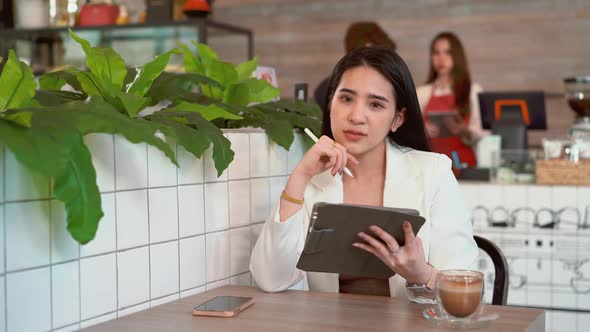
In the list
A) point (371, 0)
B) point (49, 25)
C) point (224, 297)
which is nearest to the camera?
point (224, 297)

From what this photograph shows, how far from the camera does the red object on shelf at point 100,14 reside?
517 centimetres

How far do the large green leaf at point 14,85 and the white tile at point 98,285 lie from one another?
0.33 m

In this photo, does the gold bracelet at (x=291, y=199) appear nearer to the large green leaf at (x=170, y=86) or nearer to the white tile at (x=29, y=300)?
the large green leaf at (x=170, y=86)

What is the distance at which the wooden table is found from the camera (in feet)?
4.84

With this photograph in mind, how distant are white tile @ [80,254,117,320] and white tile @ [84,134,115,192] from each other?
150 mm

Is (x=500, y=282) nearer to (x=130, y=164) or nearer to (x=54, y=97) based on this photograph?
(x=130, y=164)

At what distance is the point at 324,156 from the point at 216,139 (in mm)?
291

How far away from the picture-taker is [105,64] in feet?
5.86

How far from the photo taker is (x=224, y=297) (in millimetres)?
1727

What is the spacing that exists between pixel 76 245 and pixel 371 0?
17.3ft

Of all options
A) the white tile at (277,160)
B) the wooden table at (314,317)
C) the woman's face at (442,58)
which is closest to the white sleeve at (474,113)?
the woman's face at (442,58)

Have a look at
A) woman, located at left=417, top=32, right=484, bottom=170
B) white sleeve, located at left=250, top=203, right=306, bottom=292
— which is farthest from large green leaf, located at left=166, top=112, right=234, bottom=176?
woman, located at left=417, top=32, right=484, bottom=170

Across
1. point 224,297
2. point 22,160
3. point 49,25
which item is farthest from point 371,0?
point 22,160

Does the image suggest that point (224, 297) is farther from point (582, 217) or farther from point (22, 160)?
point (582, 217)
